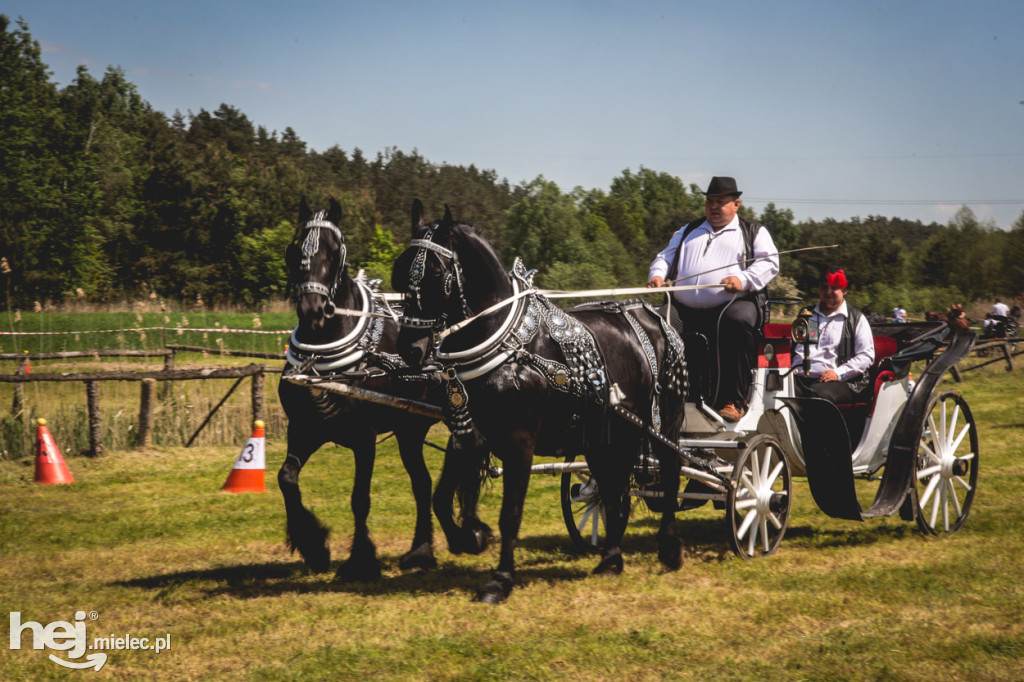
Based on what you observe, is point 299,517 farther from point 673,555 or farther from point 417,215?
point 673,555

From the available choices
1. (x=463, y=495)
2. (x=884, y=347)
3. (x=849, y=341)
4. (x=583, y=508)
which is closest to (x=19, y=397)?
(x=583, y=508)

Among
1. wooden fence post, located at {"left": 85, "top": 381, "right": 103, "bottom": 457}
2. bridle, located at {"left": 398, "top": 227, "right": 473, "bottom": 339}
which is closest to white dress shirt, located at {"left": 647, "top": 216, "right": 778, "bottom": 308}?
bridle, located at {"left": 398, "top": 227, "right": 473, "bottom": 339}

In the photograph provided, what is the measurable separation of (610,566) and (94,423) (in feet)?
24.3

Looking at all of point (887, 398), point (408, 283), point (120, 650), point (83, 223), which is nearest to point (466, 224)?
point (408, 283)

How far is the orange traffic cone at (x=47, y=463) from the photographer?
387 inches

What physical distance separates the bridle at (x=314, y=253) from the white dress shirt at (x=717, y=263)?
7.36ft

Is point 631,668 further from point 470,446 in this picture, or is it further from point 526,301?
point 526,301

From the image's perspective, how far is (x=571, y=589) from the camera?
6.00 metres

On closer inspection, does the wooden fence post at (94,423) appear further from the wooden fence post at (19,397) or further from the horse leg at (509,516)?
the horse leg at (509,516)

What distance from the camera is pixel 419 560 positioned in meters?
6.51

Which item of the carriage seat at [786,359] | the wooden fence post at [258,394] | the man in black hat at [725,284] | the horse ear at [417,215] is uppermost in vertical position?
the horse ear at [417,215]

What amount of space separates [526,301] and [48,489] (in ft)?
21.6

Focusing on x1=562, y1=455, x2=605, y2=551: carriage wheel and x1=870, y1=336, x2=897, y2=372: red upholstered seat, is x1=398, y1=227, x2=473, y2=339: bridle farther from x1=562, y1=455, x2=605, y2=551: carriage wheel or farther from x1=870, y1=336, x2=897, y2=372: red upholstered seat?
x1=870, y1=336, x2=897, y2=372: red upholstered seat

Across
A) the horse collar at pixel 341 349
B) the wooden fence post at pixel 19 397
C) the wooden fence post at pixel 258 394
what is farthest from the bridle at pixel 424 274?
the wooden fence post at pixel 19 397
